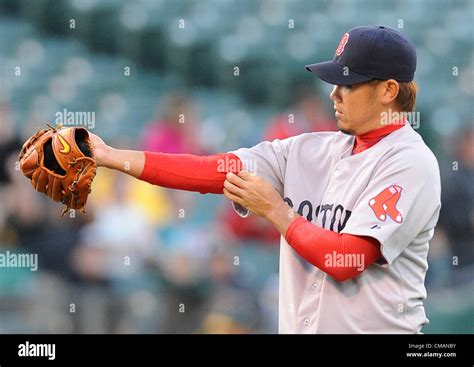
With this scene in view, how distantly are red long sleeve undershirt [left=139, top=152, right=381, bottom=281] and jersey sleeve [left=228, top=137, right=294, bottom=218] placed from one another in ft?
0.22

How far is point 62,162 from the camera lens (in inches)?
101

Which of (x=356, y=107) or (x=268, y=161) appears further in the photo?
(x=268, y=161)

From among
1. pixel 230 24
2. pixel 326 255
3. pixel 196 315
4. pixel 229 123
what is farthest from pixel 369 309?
pixel 230 24

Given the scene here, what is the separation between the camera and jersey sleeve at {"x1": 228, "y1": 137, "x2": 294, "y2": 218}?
2.66m

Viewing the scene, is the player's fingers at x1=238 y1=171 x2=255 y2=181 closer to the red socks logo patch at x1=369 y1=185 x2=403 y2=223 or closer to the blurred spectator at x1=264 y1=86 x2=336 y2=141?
the red socks logo patch at x1=369 y1=185 x2=403 y2=223

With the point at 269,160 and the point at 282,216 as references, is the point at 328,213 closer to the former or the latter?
the point at 282,216

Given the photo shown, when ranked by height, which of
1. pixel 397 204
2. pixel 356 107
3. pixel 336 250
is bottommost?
pixel 336 250

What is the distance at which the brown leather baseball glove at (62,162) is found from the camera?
2557 mm

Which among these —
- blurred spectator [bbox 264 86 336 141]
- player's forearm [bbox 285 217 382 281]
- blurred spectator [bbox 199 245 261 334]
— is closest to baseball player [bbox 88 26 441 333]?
player's forearm [bbox 285 217 382 281]

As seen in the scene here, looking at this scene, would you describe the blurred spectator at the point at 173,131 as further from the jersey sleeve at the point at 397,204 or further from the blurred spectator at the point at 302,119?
the jersey sleeve at the point at 397,204

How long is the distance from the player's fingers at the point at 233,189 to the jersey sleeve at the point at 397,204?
0.94 ft

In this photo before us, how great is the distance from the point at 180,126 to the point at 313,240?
2.53 meters

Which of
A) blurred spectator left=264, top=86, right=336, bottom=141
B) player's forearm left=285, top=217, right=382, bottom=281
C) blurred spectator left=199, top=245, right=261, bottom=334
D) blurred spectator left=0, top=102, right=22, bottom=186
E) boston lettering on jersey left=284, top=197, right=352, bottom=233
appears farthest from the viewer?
blurred spectator left=264, top=86, right=336, bottom=141

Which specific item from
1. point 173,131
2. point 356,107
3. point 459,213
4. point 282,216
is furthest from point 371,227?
point 173,131
